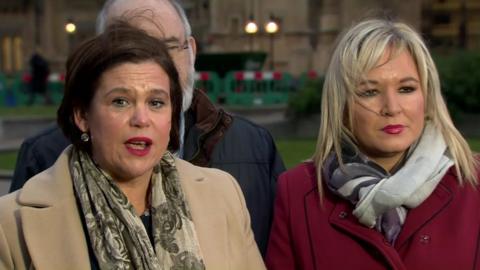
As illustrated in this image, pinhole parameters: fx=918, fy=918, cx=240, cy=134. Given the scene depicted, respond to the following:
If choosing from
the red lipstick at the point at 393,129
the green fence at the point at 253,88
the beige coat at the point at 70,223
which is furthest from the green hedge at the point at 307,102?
the beige coat at the point at 70,223

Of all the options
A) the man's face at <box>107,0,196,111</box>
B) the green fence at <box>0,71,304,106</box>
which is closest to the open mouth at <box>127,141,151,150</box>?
the man's face at <box>107,0,196,111</box>

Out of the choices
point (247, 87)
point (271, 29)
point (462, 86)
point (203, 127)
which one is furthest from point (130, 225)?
point (271, 29)

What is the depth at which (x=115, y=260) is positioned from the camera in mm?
2680

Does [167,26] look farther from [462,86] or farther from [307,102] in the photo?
[307,102]

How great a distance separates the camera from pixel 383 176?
125 inches

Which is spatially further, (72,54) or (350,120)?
(350,120)

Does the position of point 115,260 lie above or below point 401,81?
below

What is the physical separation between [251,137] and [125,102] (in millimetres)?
1044

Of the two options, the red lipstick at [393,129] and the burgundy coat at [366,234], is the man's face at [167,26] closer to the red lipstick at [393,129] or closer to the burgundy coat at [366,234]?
the burgundy coat at [366,234]

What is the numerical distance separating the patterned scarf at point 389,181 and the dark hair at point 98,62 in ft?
2.13

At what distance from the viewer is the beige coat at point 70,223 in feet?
8.93

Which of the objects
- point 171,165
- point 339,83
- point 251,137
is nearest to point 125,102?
point 171,165

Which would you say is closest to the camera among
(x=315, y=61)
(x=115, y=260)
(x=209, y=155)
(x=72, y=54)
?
(x=115, y=260)

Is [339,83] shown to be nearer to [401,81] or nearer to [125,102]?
[401,81]
